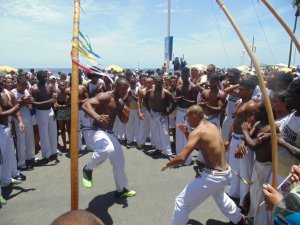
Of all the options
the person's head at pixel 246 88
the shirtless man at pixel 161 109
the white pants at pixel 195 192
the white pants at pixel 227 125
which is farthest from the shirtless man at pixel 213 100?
the white pants at pixel 195 192

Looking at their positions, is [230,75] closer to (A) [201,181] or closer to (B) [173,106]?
(B) [173,106]

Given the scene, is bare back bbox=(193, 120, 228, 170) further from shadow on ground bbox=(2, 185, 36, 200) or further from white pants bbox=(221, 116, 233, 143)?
shadow on ground bbox=(2, 185, 36, 200)

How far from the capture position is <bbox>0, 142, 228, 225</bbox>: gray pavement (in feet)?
16.6

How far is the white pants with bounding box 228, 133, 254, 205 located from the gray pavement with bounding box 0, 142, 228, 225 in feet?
1.53

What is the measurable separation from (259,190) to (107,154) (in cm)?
240

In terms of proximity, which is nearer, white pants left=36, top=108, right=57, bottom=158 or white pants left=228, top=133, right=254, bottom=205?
white pants left=228, top=133, right=254, bottom=205

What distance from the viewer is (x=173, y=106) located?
8.39 metres

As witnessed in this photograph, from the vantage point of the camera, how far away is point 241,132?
537 centimetres

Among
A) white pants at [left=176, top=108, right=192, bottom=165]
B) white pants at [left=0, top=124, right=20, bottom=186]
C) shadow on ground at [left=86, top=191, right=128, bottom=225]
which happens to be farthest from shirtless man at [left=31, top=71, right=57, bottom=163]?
white pants at [left=176, top=108, right=192, bottom=165]

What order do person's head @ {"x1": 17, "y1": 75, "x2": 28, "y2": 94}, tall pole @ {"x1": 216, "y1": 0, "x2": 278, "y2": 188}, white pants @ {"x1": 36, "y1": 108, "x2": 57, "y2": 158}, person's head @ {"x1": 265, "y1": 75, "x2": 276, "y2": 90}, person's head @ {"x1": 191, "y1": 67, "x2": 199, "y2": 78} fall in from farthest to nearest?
1. person's head @ {"x1": 191, "y1": 67, "x2": 199, "y2": 78}
2. white pants @ {"x1": 36, "y1": 108, "x2": 57, "y2": 158}
3. person's head @ {"x1": 17, "y1": 75, "x2": 28, "y2": 94}
4. person's head @ {"x1": 265, "y1": 75, "x2": 276, "y2": 90}
5. tall pole @ {"x1": 216, "y1": 0, "x2": 278, "y2": 188}

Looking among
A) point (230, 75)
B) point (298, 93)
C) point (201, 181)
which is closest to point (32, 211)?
point (201, 181)

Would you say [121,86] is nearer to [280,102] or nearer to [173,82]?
[280,102]

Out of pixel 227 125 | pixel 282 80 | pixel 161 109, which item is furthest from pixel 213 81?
pixel 161 109

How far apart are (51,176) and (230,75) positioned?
15.8ft
